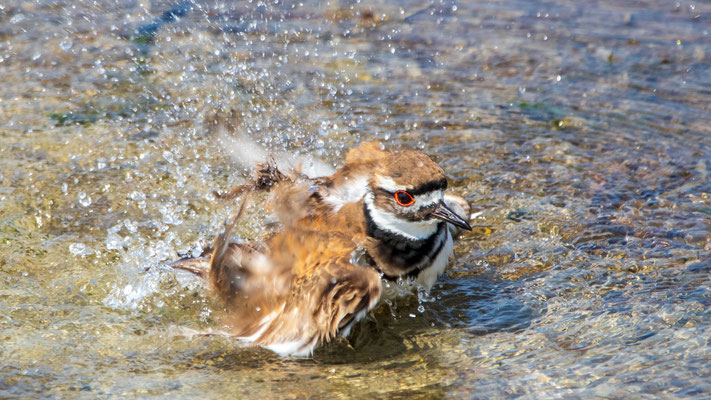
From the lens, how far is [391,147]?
6.45m

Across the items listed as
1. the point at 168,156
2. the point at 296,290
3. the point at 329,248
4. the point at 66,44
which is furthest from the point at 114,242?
the point at 66,44

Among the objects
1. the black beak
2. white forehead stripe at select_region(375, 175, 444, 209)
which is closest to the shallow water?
the black beak

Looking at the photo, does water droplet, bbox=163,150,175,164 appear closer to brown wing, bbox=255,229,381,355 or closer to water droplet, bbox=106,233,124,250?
water droplet, bbox=106,233,124,250

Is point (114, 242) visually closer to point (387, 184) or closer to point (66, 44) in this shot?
point (387, 184)

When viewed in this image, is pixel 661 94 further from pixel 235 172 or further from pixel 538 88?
pixel 235 172

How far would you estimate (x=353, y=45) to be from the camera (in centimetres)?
856

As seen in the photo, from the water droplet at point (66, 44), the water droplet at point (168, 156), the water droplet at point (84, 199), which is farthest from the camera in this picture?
the water droplet at point (66, 44)

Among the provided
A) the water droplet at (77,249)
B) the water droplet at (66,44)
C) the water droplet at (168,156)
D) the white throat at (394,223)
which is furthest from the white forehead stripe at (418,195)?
the water droplet at (66,44)

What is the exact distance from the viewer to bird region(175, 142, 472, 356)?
4.29 meters

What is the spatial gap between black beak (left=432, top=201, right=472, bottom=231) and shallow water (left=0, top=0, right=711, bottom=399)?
536 millimetres

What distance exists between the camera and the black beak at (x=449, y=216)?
14.7ft

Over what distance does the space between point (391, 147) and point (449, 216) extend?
202cm

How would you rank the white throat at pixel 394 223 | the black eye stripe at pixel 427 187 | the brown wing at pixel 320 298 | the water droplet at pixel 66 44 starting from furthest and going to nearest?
the water droplet at pixel 66 44 < the white throat at pixel 394 223 < the black eye stripe at pixel 427 187 < the brown wing at pixel 320 298

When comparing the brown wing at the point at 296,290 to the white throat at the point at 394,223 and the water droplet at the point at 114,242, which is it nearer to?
the white throat at the point at 394,223
